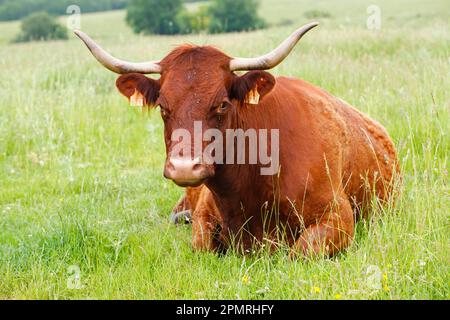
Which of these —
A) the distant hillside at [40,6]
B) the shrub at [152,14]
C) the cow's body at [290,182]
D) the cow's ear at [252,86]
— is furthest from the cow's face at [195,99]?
the distant hillside at [40,6]

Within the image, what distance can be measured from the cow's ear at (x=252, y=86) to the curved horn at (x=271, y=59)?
0.05 meters

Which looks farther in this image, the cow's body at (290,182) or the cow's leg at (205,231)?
the cow's leg at (205,231)

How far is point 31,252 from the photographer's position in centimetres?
504

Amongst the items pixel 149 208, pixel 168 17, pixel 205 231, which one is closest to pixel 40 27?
pixel 168 17

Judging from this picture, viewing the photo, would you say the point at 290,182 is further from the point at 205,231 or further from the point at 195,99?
the point at 195,99

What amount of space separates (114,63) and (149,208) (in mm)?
2225

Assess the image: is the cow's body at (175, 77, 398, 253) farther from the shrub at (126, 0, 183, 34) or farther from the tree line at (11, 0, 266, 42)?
the shrub at (126, 0, 183, 34)

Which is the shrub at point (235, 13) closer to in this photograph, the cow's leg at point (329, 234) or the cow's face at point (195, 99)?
the cow's leg at point (329, 234)

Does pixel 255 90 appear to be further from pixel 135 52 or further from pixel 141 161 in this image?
pixel 135 52

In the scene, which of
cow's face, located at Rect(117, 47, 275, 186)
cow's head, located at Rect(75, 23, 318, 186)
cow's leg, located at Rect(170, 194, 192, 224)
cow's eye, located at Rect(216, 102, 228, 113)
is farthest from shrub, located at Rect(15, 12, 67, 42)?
cow's eye, located at Rect(216, 102, 228, 113)

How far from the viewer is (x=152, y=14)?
5784 centimetres

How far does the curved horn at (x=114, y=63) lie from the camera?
186 inches
